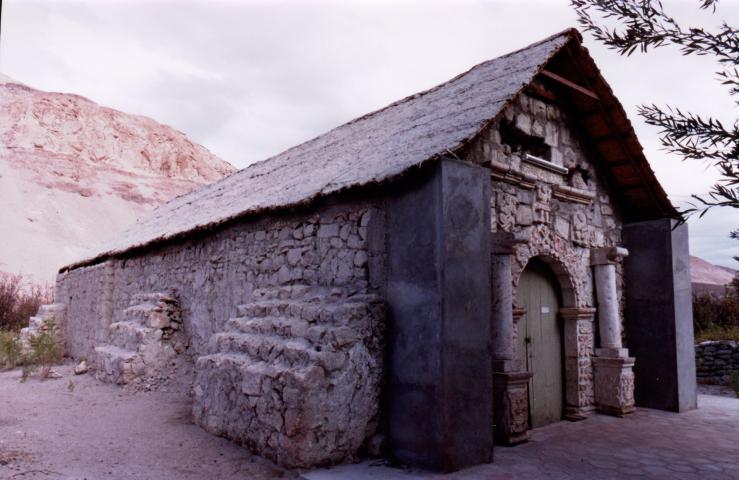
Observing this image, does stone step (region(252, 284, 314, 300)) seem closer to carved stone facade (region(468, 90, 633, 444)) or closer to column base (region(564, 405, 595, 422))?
carved stone facade (region(468, 90, 633, 444))

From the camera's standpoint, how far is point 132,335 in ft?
26.2

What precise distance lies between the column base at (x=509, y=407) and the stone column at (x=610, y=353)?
2.00 meters

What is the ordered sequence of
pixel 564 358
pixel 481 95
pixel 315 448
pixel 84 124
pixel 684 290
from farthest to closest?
pixel 84 124
pixel 684 290
pixel 564 358
pixel 481 95
pixel 315 448

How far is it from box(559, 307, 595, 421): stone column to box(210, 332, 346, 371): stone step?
3526mm

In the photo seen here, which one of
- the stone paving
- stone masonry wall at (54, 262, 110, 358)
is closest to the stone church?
the stone paving

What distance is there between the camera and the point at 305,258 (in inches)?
228

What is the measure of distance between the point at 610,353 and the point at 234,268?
5112 millimetres

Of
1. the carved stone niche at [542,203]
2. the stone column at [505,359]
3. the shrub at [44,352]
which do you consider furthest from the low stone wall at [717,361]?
the shrub at [44,352]

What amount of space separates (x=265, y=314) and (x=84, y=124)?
4317 cm

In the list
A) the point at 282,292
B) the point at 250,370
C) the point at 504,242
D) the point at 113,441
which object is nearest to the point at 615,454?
the point at 504,242

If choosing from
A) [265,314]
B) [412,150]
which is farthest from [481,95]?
[265,314]

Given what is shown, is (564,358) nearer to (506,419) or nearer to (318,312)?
(506,419)

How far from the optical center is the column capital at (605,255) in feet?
21.8

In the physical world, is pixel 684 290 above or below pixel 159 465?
above
